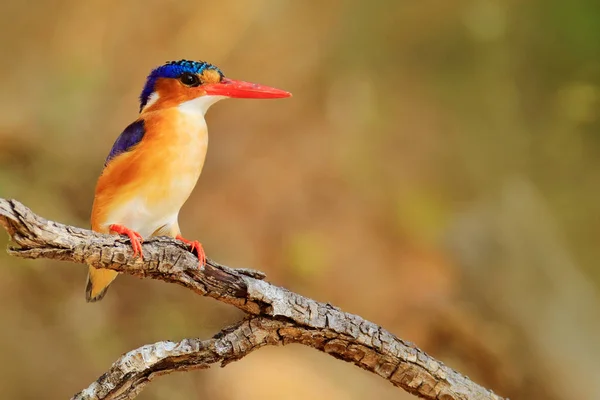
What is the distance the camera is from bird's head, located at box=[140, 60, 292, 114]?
1.19 meters

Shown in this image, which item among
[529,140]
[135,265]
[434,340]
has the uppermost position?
[529,140]

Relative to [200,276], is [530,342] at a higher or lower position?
higher

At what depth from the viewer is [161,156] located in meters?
1.13

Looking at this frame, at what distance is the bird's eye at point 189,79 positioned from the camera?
1197 millimetres

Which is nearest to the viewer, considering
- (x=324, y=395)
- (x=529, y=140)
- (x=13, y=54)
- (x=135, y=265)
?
(x=135, y=265)

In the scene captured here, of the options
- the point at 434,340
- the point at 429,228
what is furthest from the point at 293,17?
the point at 434,340

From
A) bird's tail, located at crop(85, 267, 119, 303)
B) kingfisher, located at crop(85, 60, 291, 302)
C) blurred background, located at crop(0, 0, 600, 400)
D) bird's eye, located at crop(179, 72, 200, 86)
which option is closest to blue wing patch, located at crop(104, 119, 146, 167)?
kingfisher, located at crop(85, 60, 291, 302)

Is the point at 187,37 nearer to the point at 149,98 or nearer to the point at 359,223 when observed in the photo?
the point at 149,98

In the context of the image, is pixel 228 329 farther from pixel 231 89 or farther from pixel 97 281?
pixel 231 89

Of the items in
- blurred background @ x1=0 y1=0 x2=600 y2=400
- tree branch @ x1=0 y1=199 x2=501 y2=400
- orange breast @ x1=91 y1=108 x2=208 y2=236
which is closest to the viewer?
tree branch @ x1=0 y1=199 x2=501 y2=400

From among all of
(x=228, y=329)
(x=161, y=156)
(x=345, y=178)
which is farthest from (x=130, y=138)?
(x=345, y=178)

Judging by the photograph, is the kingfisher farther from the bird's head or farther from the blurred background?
the blurred background

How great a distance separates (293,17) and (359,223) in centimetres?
60

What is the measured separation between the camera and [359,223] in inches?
73.6
